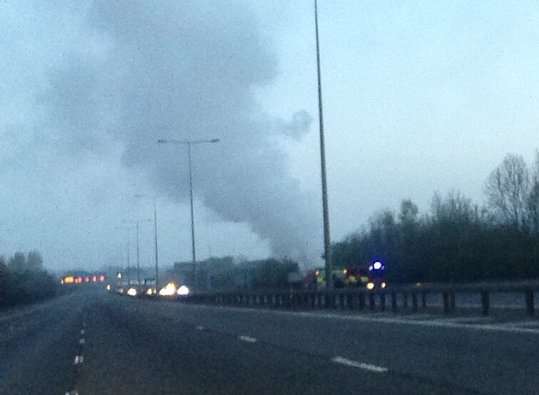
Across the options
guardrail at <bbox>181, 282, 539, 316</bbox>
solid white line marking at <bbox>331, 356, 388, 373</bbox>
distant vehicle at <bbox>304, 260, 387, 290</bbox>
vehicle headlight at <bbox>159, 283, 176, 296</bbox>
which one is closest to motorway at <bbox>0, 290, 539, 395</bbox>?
solid white line marking at <bbox>331, 356, 388, 373</bbox>

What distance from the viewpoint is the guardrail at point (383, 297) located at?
3556 centimetres

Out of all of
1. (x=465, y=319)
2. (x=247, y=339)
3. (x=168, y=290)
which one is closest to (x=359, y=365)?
(x=247, y=339)

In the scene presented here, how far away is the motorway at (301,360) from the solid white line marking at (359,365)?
2cm

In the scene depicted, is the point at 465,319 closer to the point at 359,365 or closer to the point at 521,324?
the point at 521,324

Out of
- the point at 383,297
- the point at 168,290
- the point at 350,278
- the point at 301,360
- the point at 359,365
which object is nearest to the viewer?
the point at 359,365

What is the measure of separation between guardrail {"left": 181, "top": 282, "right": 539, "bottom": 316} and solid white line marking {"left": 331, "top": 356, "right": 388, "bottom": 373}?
11.3 metres

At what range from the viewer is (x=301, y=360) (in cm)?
2447

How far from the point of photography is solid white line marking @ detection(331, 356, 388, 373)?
21.1m

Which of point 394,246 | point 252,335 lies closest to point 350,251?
point 394,246

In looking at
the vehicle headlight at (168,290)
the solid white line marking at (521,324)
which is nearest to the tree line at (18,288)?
the vehicle headlight at (168,290)

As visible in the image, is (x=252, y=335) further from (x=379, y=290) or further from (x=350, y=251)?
(x=350, y=251)

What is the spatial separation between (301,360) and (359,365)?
245 cm

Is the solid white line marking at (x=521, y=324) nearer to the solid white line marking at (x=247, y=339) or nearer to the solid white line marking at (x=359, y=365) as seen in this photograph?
the solid white line marking at (x=247, y=339)

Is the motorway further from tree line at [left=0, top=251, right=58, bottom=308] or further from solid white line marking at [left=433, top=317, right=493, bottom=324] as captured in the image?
tree line at [left=0, top=251, right=58, bottom=308]
